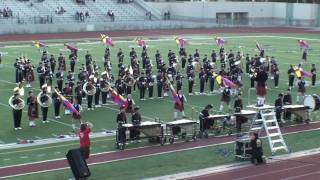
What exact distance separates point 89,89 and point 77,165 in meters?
9.58

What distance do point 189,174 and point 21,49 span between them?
3151 centimetres

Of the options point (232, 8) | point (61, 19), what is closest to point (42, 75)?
point (61, 19)

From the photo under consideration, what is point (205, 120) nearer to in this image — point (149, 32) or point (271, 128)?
point (271, 128)

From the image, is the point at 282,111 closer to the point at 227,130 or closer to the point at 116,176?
the point at 227,130

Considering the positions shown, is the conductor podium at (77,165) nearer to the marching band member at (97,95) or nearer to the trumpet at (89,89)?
the trumpet at (89,89)

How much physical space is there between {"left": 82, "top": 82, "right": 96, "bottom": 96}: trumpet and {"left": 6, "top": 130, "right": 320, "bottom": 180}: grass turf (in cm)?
695

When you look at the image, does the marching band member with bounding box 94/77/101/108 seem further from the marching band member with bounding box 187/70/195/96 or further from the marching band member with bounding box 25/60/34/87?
the marching band member with bounding box 25/60/34/87

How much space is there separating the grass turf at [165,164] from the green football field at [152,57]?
13.2 ft

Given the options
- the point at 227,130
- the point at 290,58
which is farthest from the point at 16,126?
the point at 290,58

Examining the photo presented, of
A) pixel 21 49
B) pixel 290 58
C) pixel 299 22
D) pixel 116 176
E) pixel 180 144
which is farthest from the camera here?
pixel 299 22

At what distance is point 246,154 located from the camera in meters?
16.0

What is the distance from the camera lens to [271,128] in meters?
17.1

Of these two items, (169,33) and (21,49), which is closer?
(21,49)

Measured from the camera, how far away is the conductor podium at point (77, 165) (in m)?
13.6
